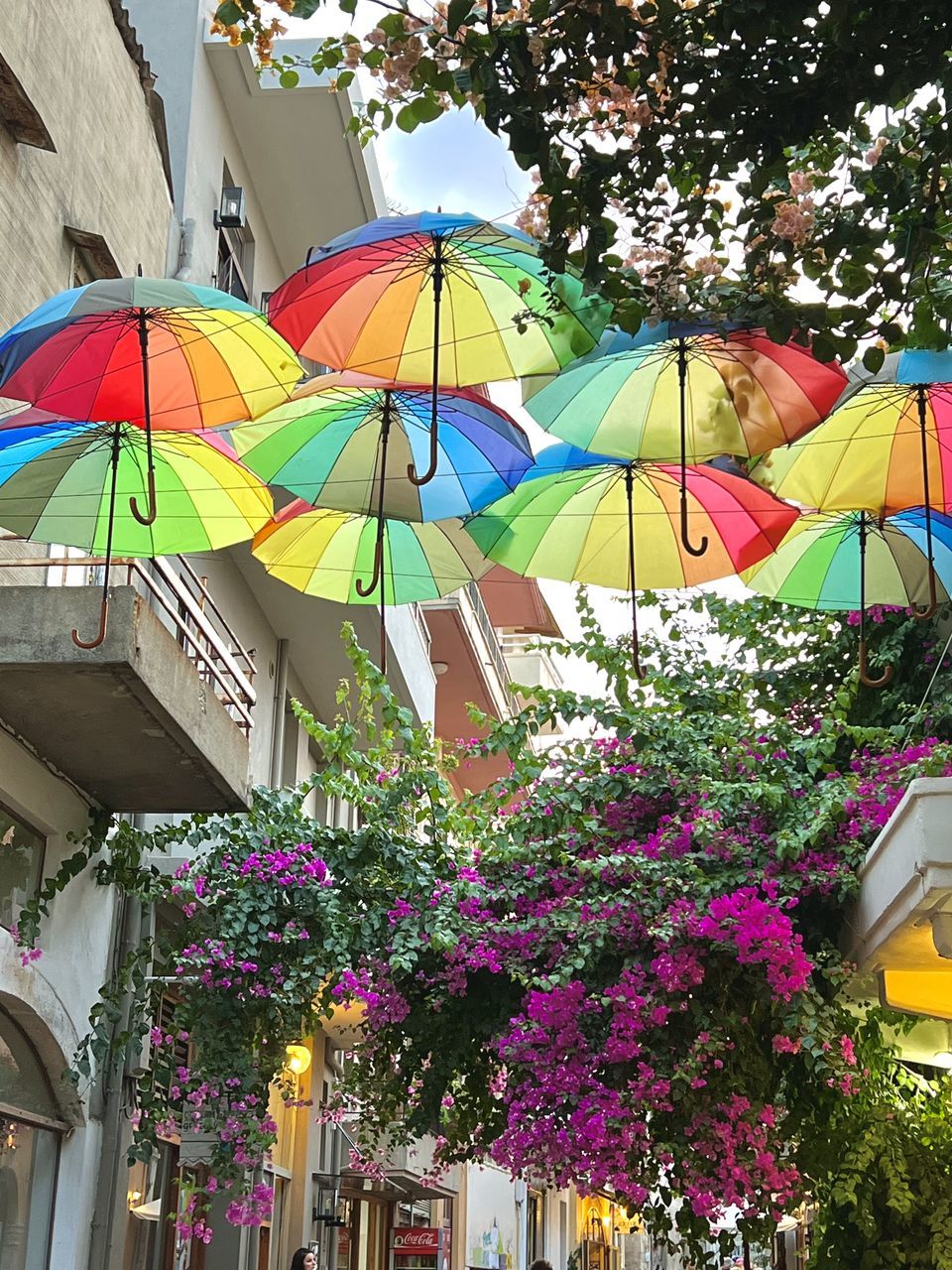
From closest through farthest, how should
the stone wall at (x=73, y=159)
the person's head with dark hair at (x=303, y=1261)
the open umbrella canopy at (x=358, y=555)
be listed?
1. the open umbrella canopy at (x=358, y=555)
2. the stone wall at (x=73, y=159)
3. the person's head with dark hair at (x=303, y=1261)

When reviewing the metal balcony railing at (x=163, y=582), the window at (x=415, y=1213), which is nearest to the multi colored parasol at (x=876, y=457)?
the metal balcony railing at (x=163, y=582)

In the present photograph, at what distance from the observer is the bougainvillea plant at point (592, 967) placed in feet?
32.6

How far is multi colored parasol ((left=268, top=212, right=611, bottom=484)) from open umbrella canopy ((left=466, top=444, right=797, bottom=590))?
1190 millimetres

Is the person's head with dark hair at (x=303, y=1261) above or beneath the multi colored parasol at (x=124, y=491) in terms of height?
beneath

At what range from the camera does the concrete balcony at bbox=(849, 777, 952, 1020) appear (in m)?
6.69

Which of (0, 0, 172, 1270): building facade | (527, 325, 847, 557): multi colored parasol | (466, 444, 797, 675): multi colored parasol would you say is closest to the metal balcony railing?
(0, 0, 172, 1270): building facade

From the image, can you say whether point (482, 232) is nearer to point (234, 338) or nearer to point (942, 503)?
point (234, 338)

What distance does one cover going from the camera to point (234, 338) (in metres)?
6.97

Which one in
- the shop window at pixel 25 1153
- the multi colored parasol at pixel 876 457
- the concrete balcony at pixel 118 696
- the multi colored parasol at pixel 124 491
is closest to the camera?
the multi colored parasol at pixel 876 457

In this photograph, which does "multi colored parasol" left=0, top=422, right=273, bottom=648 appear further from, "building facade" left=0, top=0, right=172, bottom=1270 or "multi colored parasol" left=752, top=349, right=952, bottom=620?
"multi colored parasol" left=752, top=349, right=952, bottom=620

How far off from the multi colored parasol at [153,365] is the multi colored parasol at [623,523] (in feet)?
5.43

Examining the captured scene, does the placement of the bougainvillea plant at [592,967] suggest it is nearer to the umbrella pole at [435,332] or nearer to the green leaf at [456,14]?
the umbrella pole at [435,332]

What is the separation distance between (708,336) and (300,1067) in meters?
9.13

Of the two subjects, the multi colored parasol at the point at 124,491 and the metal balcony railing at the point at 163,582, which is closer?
the multi colored parasol at the point at 124,491
